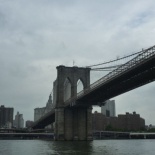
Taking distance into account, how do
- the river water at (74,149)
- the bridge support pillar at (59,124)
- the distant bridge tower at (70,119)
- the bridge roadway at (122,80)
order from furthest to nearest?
the distant bridge tower at (70,119), the bridge support pillar at (59,124), the bridge roadway at (122,80), the river water at (74,149)

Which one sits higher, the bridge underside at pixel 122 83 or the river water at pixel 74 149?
the bridge underside at pixel 122 83

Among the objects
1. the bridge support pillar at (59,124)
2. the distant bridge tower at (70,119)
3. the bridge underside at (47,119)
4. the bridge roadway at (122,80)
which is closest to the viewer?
the bridge roadway at (122,80)

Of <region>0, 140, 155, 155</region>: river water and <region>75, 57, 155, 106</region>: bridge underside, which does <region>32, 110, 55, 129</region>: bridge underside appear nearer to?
<region>75, 57, 155, 106</region>: bridge underside

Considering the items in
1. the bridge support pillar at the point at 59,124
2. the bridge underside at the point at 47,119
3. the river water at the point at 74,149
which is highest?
the bridge underside at the point at 47,119

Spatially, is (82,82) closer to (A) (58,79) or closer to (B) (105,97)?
(A) (58,79)

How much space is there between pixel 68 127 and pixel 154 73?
129 feet

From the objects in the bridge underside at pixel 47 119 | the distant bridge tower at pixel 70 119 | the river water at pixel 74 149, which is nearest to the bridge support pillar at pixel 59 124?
the distant bridge tower at pixel 70 119

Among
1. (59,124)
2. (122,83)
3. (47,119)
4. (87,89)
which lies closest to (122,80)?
(122,83)

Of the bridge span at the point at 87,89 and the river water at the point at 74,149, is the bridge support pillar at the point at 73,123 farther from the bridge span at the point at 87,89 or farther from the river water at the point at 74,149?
the river water at the point at 74,149

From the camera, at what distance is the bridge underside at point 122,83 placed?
48.7 metres

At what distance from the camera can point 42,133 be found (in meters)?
141

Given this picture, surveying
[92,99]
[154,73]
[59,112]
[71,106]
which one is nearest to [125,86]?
[154,73]

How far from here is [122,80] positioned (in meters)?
56.3

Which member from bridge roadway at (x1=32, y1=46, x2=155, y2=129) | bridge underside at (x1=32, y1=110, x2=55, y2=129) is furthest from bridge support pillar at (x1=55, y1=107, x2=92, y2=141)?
bridge underside at (x1=32, y1=110, x2=55, y2=129)
